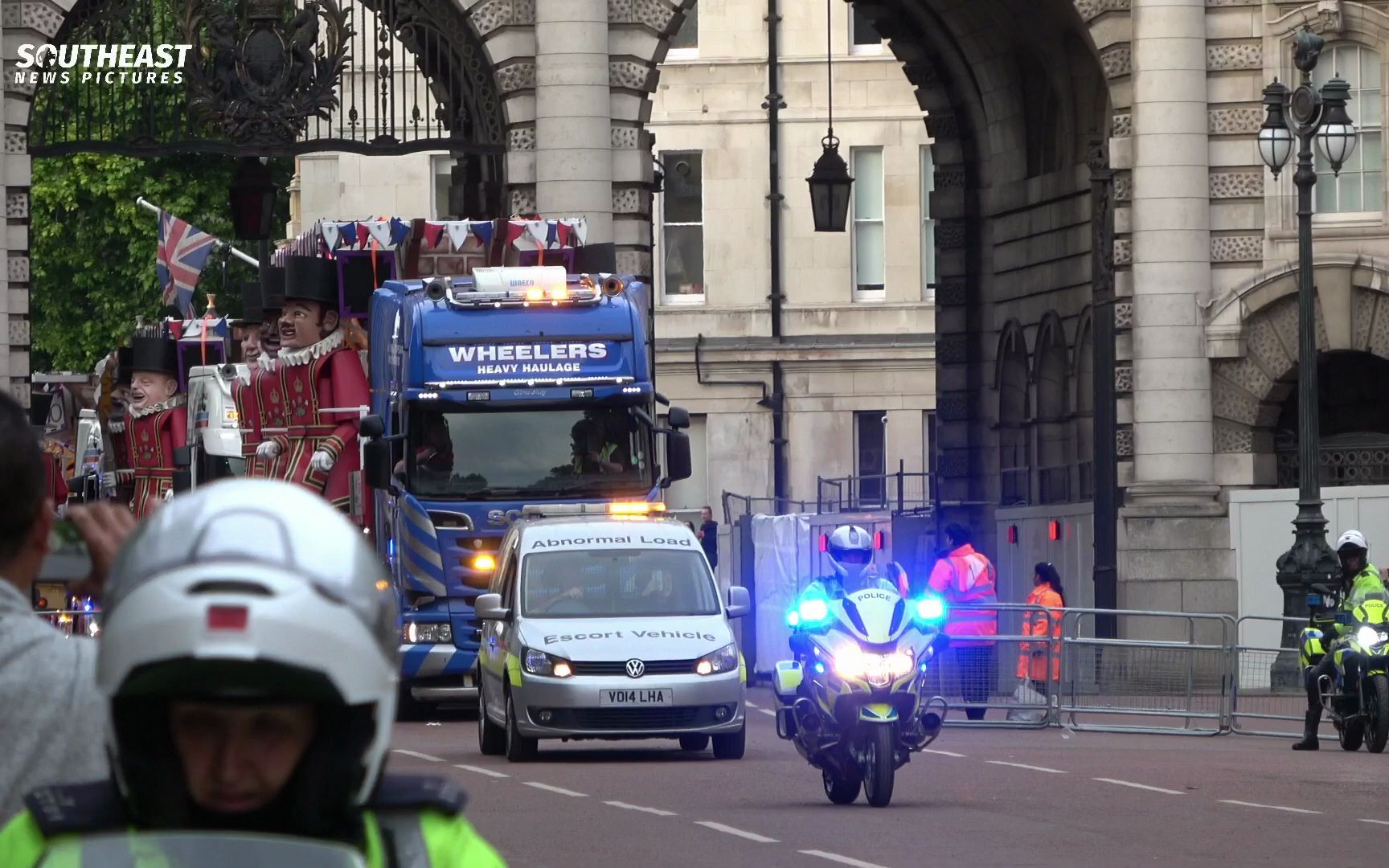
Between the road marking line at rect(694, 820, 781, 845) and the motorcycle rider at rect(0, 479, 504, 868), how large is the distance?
1089cm

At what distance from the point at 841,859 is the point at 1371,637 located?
9.37 m

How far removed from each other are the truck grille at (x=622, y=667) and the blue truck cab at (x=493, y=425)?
4.16 m

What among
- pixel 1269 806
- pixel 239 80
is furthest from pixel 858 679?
pixel 239 80

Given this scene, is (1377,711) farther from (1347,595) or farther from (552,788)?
(552,788)

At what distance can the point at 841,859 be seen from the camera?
13.1 meters

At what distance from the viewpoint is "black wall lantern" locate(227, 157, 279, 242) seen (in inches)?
1307

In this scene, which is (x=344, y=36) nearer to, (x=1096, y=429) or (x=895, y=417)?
(x=1096, y=429)

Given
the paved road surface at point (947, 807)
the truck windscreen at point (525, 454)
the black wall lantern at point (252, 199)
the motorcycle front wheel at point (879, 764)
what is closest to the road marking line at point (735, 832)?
the paved road surface at point (947, 807)

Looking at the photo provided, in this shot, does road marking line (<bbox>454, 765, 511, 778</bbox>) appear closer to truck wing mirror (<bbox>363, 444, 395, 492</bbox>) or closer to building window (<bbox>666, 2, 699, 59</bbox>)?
truck wing mirror (<bbox>363, 444, 395, 492</bbox>)

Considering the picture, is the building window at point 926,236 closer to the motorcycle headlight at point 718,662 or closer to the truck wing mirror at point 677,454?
the truck wing mirror at point 677,454

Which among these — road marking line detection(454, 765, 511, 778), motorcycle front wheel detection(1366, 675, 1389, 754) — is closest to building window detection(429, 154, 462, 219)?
motorcycle front wheel detection(1366, 675, 1389, 754)

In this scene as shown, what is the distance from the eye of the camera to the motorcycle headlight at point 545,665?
1953cm

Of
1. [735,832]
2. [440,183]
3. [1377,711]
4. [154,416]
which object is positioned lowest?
[735,832]

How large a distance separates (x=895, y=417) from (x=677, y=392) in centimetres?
416
